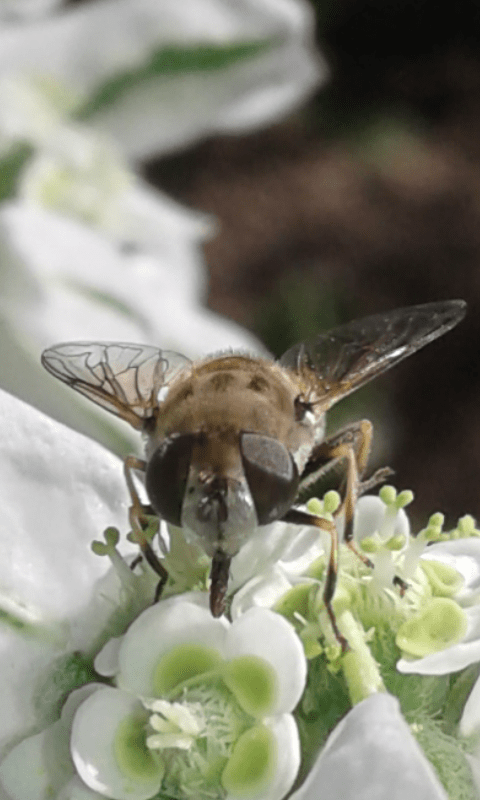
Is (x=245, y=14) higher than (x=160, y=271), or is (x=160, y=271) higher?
(x=245, y=14)

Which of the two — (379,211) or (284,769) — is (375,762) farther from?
(379,211)

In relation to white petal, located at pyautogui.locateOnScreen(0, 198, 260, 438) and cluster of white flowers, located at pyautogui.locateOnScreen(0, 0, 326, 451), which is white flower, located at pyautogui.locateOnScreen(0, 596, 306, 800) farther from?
cluster of white flowers, located at pyautogui.locateOnScreen(0, 0, 326, 451)

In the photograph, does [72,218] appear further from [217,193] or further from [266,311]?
[217,193]

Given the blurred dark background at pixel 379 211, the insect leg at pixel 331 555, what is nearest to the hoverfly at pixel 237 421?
the insect leg at pixel 331 555

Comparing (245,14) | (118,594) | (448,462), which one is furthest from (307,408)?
(448,462)

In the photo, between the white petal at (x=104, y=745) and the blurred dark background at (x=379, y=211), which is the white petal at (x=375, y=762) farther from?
the blurred dark background at (x=379, y=211)

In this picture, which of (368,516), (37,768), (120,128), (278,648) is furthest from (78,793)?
(120,128)

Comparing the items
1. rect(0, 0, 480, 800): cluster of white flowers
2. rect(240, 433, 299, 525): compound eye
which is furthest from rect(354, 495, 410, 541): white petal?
rect(240, 433, 299, 525): compound eye
